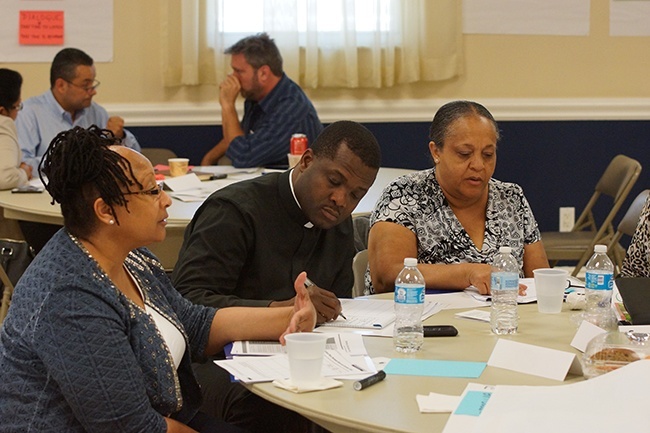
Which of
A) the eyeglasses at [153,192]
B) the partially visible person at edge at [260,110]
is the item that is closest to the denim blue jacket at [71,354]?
the eyeglasses at [153,192]

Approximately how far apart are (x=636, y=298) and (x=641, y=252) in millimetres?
798

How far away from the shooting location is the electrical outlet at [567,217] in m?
6.38

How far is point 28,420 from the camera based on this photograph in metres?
1.81

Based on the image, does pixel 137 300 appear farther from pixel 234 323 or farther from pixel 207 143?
pixel 207 143

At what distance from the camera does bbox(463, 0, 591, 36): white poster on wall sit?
6.21m

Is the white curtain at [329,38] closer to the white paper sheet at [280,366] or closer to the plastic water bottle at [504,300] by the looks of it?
the plastic water bottle at [504,300]

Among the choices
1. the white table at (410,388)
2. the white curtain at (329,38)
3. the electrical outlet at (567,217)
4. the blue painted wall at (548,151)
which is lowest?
the electrical outlet at (567,217)

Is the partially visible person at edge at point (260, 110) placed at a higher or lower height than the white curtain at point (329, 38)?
lower

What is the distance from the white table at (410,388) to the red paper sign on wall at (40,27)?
14.5 feet

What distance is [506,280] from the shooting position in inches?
94.7

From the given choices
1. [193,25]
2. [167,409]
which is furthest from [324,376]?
[193,25]

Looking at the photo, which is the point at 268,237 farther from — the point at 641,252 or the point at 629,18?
the point at 629,18

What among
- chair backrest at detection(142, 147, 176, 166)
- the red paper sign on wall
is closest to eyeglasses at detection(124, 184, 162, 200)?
chair backrest at detection(142, 147, 176, 166)

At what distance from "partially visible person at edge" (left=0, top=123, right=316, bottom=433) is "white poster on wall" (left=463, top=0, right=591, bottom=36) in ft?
14.6
